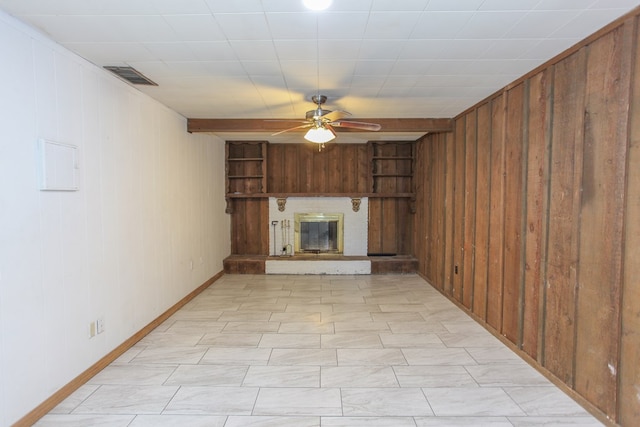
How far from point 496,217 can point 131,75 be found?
3.81 meters

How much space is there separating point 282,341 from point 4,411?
2.10m

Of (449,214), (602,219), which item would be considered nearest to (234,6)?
(602,219)

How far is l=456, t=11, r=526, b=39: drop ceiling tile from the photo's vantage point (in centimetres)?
211

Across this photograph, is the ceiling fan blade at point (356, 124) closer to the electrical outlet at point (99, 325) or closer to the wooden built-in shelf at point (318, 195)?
the electrical outlet at point (99, 325)

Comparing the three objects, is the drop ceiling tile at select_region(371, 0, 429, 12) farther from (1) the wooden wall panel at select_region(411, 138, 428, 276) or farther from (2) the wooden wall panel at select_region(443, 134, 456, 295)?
(1) the wooden wall panel at select_region(411, 138, 428, 276)

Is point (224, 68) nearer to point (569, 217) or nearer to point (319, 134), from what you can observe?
point (319, 134)

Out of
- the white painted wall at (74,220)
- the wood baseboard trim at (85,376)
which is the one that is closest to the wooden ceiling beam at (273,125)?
the white painted wall at (74,220)

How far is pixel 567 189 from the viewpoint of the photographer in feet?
8.42

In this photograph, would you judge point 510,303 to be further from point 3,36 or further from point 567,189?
point 3,36

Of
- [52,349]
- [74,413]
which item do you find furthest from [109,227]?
[74,413]

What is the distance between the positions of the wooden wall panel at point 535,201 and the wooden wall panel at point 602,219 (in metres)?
0.44

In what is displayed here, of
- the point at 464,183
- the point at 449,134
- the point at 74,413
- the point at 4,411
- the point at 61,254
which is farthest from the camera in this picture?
the point at 449,134

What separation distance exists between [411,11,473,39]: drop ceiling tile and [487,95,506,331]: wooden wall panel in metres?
1.50

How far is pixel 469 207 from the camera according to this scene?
4.32 m
